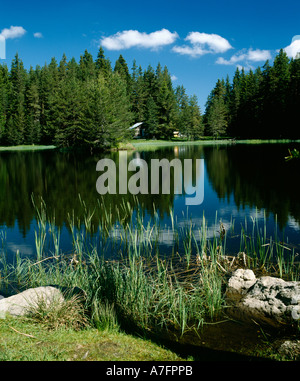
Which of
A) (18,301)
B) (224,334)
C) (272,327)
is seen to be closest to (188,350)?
(224,334)

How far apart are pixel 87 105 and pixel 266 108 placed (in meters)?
35.0

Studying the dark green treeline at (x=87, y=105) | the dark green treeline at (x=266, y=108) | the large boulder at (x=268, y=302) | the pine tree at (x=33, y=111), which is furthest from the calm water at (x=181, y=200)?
the pine tree at (x=33, y=111)

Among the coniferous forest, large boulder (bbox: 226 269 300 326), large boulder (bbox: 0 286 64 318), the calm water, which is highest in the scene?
the coniferous forest

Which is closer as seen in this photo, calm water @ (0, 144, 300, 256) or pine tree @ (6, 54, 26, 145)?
calm water @ (0, 144, 300, 256)

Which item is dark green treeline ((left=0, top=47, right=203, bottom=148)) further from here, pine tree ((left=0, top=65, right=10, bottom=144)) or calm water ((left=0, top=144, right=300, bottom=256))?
calm water ((left=0, top=144, right=300, bottom=256))

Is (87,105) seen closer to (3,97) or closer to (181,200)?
(3,97)

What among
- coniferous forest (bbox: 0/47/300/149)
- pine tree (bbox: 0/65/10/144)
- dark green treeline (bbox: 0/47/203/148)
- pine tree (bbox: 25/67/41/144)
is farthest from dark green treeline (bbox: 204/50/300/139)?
pine tree (bbox: 0/65/10/144)

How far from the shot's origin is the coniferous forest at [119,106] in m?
48.9

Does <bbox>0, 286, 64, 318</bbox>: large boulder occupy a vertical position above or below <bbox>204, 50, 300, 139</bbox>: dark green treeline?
below

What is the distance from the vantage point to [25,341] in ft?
12.1

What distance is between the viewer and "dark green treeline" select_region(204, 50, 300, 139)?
58.3 meters

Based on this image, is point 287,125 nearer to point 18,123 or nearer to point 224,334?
point 18,123

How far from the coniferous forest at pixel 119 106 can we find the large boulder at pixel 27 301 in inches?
1650

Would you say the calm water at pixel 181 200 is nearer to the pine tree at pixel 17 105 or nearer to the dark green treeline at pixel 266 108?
the dark green treeline at pixel 266 108
